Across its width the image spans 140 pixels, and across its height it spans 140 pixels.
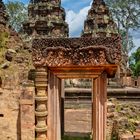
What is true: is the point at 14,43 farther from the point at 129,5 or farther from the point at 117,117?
the point at 129,5

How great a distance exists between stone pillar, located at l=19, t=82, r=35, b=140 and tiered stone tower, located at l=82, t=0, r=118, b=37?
17050mm

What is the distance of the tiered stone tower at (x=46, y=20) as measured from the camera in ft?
73.5

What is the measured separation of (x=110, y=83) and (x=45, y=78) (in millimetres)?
12780

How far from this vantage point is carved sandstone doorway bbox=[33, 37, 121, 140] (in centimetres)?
661

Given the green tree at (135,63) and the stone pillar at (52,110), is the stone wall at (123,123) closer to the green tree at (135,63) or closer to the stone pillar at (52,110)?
the stone pillar at (52,110)

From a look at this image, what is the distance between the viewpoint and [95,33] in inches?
920

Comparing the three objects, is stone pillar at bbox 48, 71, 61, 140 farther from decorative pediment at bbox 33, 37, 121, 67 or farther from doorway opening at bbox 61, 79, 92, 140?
doorway opening at bbox 61, 79, 92, 140

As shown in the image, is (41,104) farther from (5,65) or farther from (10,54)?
(10,54)

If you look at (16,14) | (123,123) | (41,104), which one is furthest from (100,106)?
(16,14)

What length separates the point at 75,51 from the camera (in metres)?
6.68

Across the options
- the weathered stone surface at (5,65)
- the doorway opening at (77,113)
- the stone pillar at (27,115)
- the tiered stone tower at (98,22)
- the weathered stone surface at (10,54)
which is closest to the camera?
the stone pillar at (27,115)

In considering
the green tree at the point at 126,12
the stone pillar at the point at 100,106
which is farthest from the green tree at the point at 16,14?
the stone pillar at the point at 100,106

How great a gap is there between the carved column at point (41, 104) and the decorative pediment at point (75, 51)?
255mm

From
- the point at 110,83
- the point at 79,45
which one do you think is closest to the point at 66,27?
the point at 110,83
